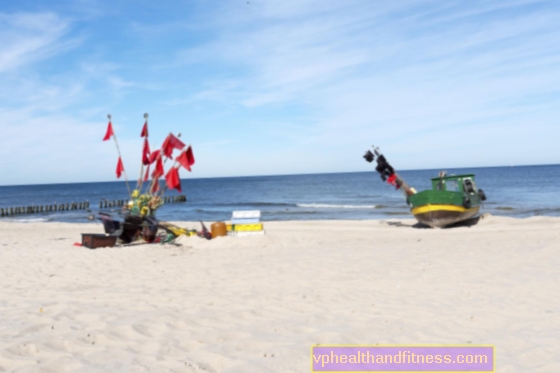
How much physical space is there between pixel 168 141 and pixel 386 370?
13.9m

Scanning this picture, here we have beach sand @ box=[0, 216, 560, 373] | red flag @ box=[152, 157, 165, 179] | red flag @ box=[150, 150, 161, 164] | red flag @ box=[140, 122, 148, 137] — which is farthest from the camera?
red flag @ box=[140, 122, 148, 137]

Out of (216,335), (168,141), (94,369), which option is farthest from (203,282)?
(168,141)

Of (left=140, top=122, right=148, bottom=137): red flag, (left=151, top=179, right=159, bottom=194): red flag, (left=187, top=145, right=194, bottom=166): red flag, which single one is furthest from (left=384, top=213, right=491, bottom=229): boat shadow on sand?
(left=140, top=122, right=148, bottom=137): red flag

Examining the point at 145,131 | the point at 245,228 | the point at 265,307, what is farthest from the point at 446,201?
the point at 265,307

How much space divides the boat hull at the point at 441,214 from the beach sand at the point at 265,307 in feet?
27.8

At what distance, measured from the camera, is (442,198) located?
67.6 feet

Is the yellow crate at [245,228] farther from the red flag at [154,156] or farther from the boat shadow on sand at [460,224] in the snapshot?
the boat shadow on sand at [460,224]

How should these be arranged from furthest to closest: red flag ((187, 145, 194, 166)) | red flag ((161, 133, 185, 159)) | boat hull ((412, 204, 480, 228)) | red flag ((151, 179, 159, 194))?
boat hull ((412, 204, 480, 228)) < red flag ((151, 179, 159, 194)) < red flag ((161, 133, 185, 159)) < red flag ((187, 145, 194, 166))

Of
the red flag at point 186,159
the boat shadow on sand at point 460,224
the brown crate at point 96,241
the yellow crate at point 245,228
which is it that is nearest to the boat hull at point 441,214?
the boat shadow on sand at point 460,224

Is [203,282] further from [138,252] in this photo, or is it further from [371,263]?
[138,252]

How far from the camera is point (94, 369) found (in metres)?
4.07

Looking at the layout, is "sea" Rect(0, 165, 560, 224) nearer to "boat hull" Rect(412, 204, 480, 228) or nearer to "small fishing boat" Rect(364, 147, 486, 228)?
"small fishing boat" Rect(364, 147, 486, 228)

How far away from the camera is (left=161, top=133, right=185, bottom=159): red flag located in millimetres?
16797

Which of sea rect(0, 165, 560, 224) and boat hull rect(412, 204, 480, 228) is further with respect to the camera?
sea rect(0, 165, 560, 224)
